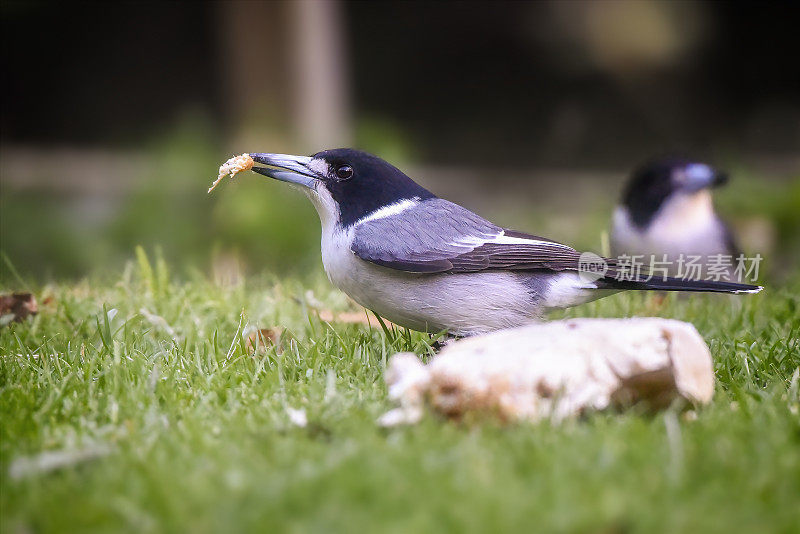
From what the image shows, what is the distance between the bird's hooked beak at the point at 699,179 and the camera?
5133 millimetres

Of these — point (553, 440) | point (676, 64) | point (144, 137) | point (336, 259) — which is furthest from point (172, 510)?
point (676, 64)

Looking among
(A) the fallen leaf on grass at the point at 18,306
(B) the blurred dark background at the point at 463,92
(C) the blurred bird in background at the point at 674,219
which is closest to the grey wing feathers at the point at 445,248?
(A) the fallen leaf on grass at the point at 18,306

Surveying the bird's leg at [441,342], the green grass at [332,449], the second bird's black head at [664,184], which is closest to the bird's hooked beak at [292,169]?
the green grass at [332,449]

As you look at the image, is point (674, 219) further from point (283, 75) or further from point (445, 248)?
point (283, 75)

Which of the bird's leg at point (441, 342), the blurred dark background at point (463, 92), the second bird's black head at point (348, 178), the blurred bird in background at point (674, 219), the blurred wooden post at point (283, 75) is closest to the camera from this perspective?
the bird's leg at point (441, 342)

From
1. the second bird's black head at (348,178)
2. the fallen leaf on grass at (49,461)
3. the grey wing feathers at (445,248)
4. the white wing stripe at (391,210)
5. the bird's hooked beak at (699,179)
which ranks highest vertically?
the second bird's black head at (348,178)

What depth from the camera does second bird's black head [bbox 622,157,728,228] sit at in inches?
202

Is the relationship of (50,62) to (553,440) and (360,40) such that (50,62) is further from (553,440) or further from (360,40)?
(553,440)

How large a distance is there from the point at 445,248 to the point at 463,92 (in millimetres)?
7257

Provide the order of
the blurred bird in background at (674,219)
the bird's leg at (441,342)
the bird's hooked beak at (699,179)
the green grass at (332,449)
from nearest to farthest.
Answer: the green grass at (332,449), the bird's leg at (441,342), the blurred bird in background at (674,219), the bird's hooked beak at (699,179)

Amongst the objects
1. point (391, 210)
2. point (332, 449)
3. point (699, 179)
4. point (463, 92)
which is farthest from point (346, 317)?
point (463, 92)

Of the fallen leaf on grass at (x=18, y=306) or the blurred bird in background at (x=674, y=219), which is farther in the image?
the blurred bird in background at (x=674, y=219)

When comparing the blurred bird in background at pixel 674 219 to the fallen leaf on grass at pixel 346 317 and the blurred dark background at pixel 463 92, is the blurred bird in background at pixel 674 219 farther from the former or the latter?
the blurred dark background at pixel 463 92

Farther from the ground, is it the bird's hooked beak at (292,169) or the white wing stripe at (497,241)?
the bird's hooked beak at (292,169)
